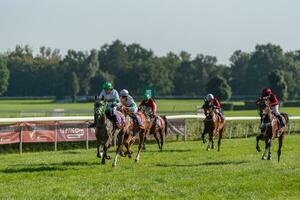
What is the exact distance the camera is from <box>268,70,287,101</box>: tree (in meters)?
95.2

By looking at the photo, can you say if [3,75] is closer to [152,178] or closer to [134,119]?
[134,119]

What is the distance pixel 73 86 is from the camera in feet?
398

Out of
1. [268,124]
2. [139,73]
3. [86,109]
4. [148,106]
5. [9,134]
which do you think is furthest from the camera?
[139,73]

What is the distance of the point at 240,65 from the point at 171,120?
344 ft

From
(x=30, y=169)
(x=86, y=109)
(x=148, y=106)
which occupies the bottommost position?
(x=86, y=109)

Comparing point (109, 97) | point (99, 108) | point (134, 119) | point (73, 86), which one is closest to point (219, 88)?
point (73, 86)

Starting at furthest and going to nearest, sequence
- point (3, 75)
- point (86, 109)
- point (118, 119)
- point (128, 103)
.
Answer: point (3, 75)
point (86, 109)
point (128, 103)
point (118, 119)

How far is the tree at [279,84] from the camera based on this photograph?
9519 centimetres

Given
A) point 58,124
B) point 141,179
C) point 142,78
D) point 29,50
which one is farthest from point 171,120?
point 29,50

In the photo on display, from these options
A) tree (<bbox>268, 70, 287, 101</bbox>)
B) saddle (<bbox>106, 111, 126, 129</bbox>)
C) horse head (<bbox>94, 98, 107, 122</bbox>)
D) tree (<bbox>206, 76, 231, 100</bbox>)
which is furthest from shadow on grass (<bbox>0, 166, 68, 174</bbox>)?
tree (<bbox>268, 70, 287, 101</bbox>)

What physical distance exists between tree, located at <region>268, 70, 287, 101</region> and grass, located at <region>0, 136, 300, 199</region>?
79.1 m

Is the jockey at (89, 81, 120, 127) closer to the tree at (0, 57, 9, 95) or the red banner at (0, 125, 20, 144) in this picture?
the red banner at (0, 125, 20, 144)

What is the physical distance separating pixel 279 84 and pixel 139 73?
30836 millimetres

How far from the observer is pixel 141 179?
12828 mm
